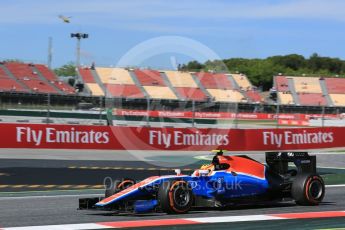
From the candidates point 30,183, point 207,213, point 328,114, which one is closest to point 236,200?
point 207,213

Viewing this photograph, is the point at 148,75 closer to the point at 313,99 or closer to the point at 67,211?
the point at 67,211

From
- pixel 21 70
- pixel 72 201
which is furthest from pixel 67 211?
pixel 21 70

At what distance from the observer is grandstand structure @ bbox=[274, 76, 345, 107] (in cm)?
5756

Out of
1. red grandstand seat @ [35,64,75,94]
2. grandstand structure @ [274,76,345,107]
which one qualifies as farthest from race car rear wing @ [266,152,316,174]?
grandstand structure @ [274,76,345,107]

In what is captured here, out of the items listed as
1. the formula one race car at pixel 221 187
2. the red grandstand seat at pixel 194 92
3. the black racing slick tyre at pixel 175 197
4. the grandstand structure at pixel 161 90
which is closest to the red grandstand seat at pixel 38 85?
the grandstand structure at pixel 161 90

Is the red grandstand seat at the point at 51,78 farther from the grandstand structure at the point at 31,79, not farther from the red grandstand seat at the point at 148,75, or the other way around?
the red grandstand seat at the point at 148,75

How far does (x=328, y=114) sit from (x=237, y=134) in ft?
78.7

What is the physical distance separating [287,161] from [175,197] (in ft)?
7.54

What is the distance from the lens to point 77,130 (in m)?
15.8

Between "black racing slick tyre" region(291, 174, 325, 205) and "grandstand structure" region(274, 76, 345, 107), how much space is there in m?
47.5

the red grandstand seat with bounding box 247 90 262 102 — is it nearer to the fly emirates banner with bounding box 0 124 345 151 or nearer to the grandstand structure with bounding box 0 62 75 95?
the grandstand structure with bounding box 0 62 75 95

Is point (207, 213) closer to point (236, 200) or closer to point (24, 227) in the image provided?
point (236, 200)

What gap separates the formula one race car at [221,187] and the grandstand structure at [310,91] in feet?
156

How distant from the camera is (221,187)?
894 centimetres
